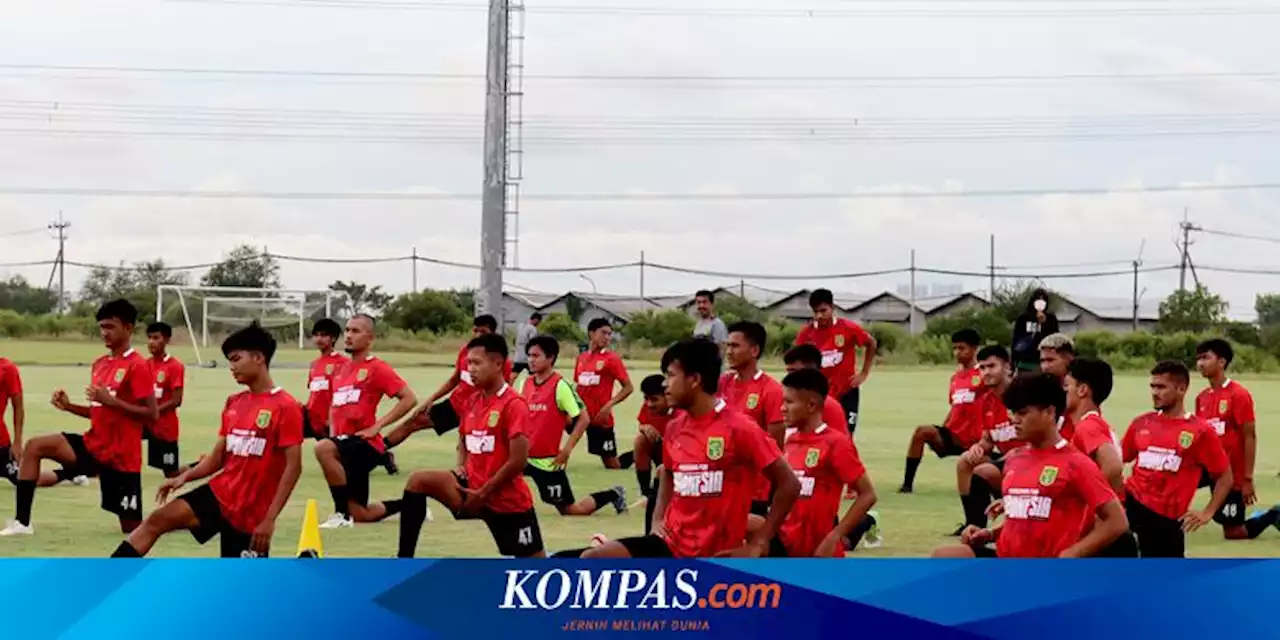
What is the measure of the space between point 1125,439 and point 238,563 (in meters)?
6.69

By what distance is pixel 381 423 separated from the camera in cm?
1185

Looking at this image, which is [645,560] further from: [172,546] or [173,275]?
[173,275]

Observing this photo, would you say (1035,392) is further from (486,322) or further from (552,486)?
(486,322)

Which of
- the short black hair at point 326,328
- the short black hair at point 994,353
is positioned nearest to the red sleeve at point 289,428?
the short black hair at point 326,328

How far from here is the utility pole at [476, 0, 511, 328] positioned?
101ft

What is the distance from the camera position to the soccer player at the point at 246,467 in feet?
28.0

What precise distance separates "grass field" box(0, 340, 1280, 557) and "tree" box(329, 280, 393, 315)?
17388mm

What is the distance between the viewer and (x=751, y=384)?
35.6 feet

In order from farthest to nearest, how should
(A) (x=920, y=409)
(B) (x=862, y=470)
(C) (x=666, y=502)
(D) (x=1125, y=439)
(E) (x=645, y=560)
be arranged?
(A) (x=920, y=409) < (D) (x=1125, y=439) < (B) (x=862, y=470) < (C) (x=666, y=502) < (E) (x=645, y=560)

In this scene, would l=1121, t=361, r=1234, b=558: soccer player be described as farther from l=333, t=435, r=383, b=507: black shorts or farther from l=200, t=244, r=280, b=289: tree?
l=200, t=244, r=280, b=289: tree

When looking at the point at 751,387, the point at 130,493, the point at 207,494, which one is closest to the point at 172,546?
the point at 130,493

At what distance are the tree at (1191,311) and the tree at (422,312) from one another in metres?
22.0

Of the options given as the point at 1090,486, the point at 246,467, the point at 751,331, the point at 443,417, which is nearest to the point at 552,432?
the point at 443,417

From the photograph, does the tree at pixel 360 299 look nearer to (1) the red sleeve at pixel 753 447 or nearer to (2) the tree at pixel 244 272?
(2) the tree at pixel 244 272
